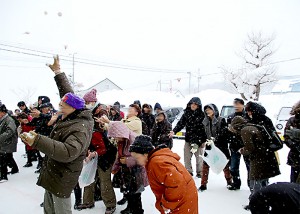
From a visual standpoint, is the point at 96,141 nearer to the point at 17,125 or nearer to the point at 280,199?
the point at 280,199

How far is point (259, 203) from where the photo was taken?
58.7 inches

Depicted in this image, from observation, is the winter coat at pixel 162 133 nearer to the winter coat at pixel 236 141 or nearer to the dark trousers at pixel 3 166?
the winter coat at pixel 236 141

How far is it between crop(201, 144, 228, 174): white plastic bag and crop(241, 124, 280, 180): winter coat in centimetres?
94

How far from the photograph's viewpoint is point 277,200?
143 centimetres

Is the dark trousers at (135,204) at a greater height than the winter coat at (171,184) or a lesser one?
lesser

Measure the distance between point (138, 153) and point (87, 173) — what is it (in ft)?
5.19

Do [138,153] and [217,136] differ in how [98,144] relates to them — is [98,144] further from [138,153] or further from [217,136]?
[217,136]

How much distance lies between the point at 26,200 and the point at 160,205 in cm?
326

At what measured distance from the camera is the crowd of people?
90.4 inches

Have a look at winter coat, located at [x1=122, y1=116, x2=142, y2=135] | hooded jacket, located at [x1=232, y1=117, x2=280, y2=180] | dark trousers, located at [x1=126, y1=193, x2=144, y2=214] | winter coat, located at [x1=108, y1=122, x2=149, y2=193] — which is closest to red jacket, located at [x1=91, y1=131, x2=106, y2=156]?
winter coat, located at [x1=108, y1=122, x2=149, y2=193]

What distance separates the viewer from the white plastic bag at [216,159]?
4.68 m

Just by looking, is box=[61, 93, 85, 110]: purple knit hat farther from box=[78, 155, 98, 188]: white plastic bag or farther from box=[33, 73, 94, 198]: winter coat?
box=[78, 155, 98, 188]: white plastic bag

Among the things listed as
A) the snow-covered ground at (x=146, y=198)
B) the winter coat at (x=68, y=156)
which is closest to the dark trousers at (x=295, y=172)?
the snow-covered ground at (x=146, y=198)

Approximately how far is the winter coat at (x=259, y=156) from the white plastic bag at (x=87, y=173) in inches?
88.4
